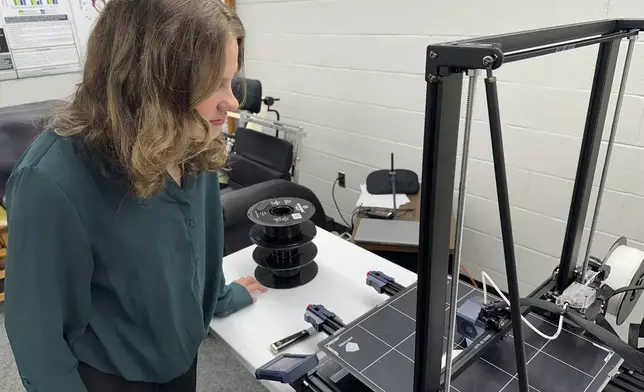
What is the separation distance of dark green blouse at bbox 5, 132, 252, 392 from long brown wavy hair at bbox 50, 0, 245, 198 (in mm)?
48

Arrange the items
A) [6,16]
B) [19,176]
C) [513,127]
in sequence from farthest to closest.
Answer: [6,16] → [513,127] → [19,176]

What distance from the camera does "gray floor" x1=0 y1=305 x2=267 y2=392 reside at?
1844mm

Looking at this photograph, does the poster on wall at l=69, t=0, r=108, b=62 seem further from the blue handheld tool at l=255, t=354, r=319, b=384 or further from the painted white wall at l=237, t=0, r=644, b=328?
the blue handheld tool at l=255, t=354, r=319, b=384

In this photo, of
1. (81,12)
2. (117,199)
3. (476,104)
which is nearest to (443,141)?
(117,199)

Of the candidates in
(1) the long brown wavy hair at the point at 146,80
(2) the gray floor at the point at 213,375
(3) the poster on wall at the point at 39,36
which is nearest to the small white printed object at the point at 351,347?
(1) the long brown wavy hair at the point at 146,80

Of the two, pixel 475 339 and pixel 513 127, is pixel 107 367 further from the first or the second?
pixel 513 127

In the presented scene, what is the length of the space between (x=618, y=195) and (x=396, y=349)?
1.44 metres

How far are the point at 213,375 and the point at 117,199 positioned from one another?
1.35 metres

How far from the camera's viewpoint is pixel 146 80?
2.30ft

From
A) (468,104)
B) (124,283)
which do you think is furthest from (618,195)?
(124,283)

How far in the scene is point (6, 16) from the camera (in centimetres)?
286

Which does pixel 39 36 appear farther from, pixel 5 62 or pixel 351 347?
pixel 351 347

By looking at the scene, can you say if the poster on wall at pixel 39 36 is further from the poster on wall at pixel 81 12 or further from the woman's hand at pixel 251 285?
the woman's hand at pixel 251 285

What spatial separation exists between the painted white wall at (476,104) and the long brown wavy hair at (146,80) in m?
1.43
